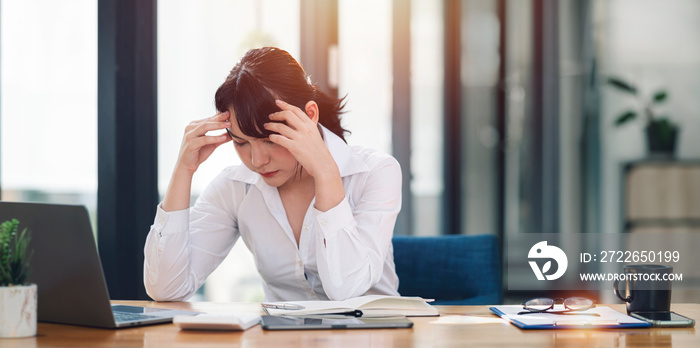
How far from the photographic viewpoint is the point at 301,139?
1.48m

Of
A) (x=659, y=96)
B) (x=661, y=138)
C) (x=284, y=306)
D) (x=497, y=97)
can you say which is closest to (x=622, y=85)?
(x=659, y=96)

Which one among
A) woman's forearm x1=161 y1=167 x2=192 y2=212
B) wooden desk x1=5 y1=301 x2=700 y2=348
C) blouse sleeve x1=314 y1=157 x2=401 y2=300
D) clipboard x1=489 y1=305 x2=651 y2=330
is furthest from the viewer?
woman's forearm x1=161 y1=167 x2=192 y2=212

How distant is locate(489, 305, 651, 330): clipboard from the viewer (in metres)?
1.17

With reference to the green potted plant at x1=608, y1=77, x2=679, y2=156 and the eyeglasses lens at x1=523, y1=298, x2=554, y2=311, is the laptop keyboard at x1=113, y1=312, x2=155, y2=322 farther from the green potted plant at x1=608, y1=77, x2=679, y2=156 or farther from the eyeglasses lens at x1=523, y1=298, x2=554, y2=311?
the green potted plant at x1=608, y1=77, x2=679, y2=156

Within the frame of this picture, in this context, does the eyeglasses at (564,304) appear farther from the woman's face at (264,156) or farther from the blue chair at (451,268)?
the woman's face at (264,156)

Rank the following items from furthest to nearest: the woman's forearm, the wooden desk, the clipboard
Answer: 1. the woman's forearm
2. the clipboard
3. the wooden desk

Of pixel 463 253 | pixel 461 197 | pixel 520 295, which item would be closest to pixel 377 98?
pixel 461 197

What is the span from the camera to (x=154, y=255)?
5.18ft

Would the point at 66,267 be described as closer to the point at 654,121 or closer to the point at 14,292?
the point at 14,292

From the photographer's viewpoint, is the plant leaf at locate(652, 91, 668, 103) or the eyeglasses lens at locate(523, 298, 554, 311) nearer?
the eyeglasses lens at locate(523, 298, 554, 311)

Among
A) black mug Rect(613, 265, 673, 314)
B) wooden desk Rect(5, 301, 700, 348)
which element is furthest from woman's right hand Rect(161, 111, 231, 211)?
black mug Rect(613, 265, 673, 314)

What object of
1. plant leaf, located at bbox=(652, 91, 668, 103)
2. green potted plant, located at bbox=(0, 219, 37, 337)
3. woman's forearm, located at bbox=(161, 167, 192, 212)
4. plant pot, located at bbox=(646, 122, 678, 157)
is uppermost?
plant leaf, located at bbox=(652, 91, 668, 103)

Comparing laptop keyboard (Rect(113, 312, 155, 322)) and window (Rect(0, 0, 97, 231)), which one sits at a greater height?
window (Rect(0, 0, 97, 231))

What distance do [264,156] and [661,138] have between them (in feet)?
9.04
